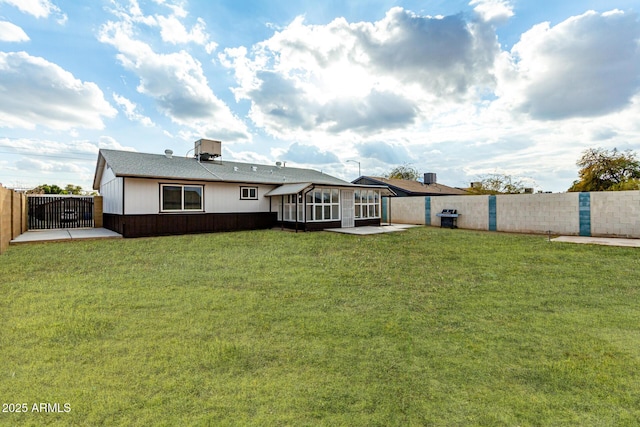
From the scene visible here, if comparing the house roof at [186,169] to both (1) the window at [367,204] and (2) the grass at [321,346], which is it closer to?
(1) the window at [367,204]

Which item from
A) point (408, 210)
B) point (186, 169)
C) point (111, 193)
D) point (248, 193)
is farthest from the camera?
point (408, 210)

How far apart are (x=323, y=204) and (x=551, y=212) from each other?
1050 centimetres

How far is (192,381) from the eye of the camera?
7.76ft

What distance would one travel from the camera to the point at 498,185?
29.5 m

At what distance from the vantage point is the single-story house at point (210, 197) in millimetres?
12445

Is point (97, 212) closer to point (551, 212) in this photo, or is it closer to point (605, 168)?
point (551, 212)

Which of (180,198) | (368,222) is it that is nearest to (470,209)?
(368,222)

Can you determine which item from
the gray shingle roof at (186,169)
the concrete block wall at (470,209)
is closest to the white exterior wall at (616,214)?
the concrete block wall at (470,209)

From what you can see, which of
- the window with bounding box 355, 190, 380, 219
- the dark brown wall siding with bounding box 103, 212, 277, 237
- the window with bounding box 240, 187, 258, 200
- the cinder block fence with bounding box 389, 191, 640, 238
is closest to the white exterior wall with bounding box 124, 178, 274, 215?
the window with bounding box 240, 187, 258, 200

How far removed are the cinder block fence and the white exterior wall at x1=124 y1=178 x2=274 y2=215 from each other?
1054 cm

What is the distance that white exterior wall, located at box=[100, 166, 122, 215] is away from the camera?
41.2 ft

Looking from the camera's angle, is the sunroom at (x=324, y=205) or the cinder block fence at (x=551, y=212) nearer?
the cinder block fence at (x=551, y=212)

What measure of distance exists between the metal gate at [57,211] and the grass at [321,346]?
39.2 feet

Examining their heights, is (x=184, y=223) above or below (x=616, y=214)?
below
